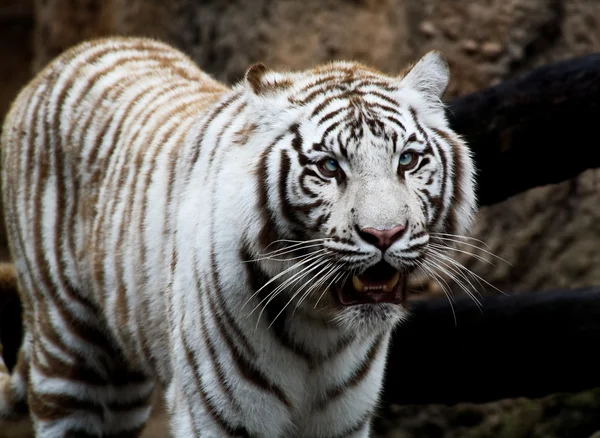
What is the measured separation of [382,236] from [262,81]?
0.59 metres

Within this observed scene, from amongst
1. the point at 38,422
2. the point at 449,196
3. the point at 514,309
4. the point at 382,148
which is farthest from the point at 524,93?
the point at 38,422

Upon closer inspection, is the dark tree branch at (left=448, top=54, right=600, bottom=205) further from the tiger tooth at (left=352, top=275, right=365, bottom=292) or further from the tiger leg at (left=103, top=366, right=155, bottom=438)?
the tiger leg at (left=103, top=366, right=155, bottom=438)

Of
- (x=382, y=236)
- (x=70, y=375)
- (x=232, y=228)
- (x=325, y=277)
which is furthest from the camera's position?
(x=70, y=375)

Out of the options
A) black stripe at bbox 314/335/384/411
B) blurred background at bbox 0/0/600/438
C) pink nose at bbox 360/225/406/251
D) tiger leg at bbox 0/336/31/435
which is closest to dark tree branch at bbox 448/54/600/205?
black stripe at bbox 314/335/384/411

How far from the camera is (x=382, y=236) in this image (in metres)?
Result: 2.26

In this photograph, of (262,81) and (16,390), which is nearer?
(262,81)

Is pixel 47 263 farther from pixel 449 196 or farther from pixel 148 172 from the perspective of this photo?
pixel 449 196

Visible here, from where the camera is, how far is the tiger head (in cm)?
231

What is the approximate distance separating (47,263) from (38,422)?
24.1 inches

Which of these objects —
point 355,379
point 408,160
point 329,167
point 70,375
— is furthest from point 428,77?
point 70,375

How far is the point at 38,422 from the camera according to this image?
3500 mm

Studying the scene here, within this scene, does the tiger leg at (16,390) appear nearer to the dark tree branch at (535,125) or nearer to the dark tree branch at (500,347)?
the dark tree branch at (500,347)

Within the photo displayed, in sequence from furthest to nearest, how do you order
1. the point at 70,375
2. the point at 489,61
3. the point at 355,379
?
1. the point at 489,61
2. the point at 70,375
3. the point at 355,379

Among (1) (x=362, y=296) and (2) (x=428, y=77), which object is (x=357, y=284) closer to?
(1) (x=362, y=296)
